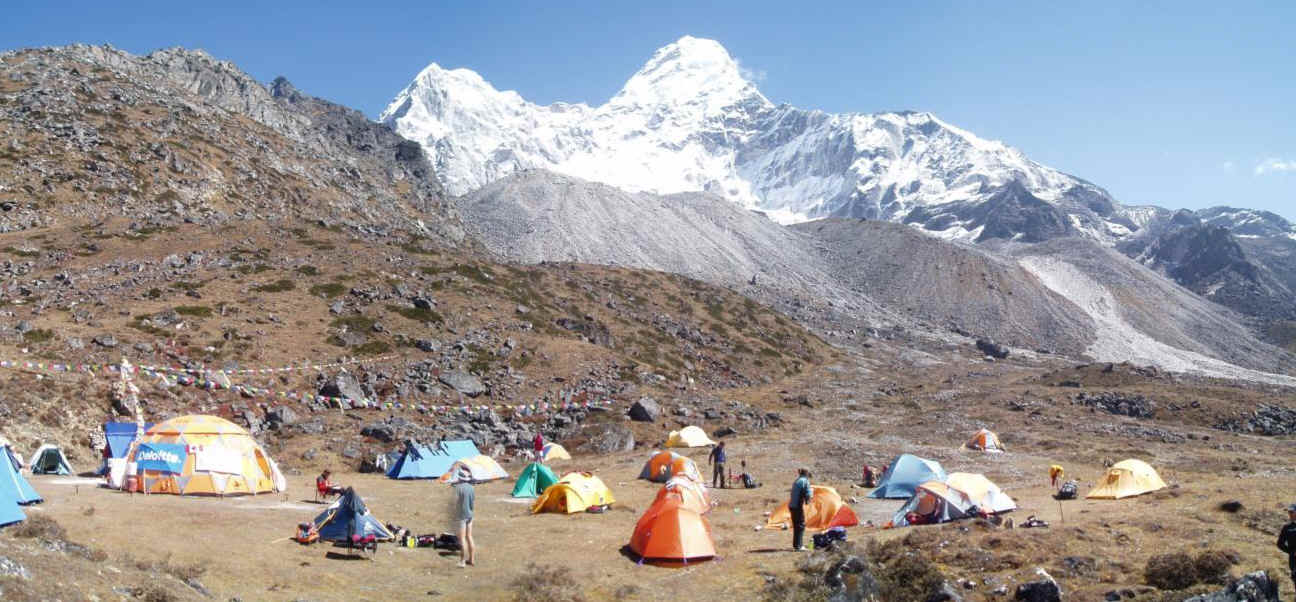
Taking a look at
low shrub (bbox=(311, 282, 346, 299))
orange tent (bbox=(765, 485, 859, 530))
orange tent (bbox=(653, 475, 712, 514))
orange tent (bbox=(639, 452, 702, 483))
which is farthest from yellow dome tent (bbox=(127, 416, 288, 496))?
low shrub (bbox=(311, 282, 346, 299))

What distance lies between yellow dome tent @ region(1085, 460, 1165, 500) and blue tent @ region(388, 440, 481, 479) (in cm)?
2391

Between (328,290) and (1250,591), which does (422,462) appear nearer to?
(328,290)

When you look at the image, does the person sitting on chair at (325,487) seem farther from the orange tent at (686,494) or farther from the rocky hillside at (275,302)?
the rocky hillside at (275,302)

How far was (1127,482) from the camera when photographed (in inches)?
920

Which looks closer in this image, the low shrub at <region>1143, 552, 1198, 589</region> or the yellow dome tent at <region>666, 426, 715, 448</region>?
the low shrub at <region>1143, 552, 1198, 589</region>

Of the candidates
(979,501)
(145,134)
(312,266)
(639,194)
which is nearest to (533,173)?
(639,194)

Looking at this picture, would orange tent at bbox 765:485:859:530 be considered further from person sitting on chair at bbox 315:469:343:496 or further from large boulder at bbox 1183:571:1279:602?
person sitting on chair at bbox 315:469:343:496

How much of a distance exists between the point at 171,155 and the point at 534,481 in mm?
69293

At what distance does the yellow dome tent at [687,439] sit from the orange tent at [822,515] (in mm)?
20573

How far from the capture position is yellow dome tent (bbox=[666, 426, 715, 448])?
41.2 meters

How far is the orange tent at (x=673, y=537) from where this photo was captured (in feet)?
54.0

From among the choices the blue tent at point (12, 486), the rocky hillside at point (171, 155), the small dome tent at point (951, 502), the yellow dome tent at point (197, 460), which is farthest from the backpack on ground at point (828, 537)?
the rocky hillside at point (171, 155)

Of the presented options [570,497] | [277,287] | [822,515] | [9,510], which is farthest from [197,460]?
[277,287]

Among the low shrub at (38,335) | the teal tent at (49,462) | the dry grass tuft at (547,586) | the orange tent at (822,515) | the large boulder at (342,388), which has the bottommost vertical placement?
the dry grass tuft at (547,586)
